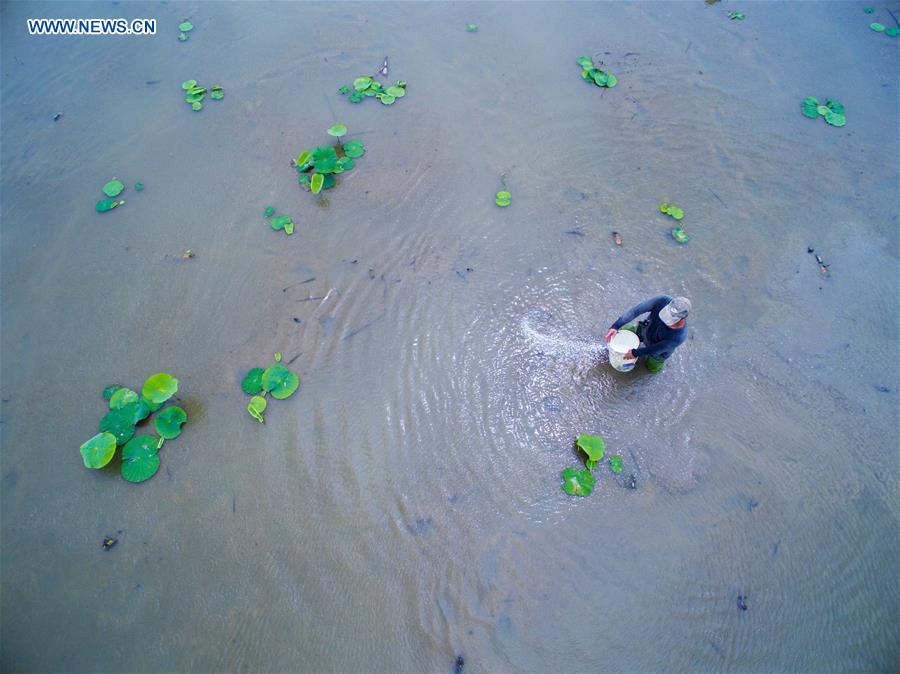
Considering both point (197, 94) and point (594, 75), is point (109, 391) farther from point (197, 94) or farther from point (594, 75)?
point (594, 75)

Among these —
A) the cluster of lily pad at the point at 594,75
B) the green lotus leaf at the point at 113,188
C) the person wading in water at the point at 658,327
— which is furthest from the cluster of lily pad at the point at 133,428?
the cluster of lily pad at the point at 594,75

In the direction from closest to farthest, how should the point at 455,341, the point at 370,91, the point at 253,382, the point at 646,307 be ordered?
1. the point at 646,307
2. the point at 253,382
3. the point at 455,341
4. the point at 370,91

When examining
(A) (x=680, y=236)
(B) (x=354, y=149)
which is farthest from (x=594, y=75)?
(B) (x=354, y=149)

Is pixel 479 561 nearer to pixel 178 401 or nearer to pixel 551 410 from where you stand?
pixel 551 410

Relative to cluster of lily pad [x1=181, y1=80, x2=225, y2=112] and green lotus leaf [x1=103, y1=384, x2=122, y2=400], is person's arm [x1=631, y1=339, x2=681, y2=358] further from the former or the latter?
cluster of lily pad [x1=181, y1=80, x2=225, y2=112]

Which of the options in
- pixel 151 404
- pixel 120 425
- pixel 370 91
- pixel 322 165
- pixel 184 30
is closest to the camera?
pixel 120 425

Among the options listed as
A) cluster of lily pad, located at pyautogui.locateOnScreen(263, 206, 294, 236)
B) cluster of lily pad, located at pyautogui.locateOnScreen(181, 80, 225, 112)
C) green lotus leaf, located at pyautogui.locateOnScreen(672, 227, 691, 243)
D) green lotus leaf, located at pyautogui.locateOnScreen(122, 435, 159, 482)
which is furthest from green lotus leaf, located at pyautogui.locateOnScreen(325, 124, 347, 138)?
green lotus leaf, located at pyautogui.locateOnScreen(672, 227, 691, 243)

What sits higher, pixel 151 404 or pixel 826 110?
pixel 826 110
